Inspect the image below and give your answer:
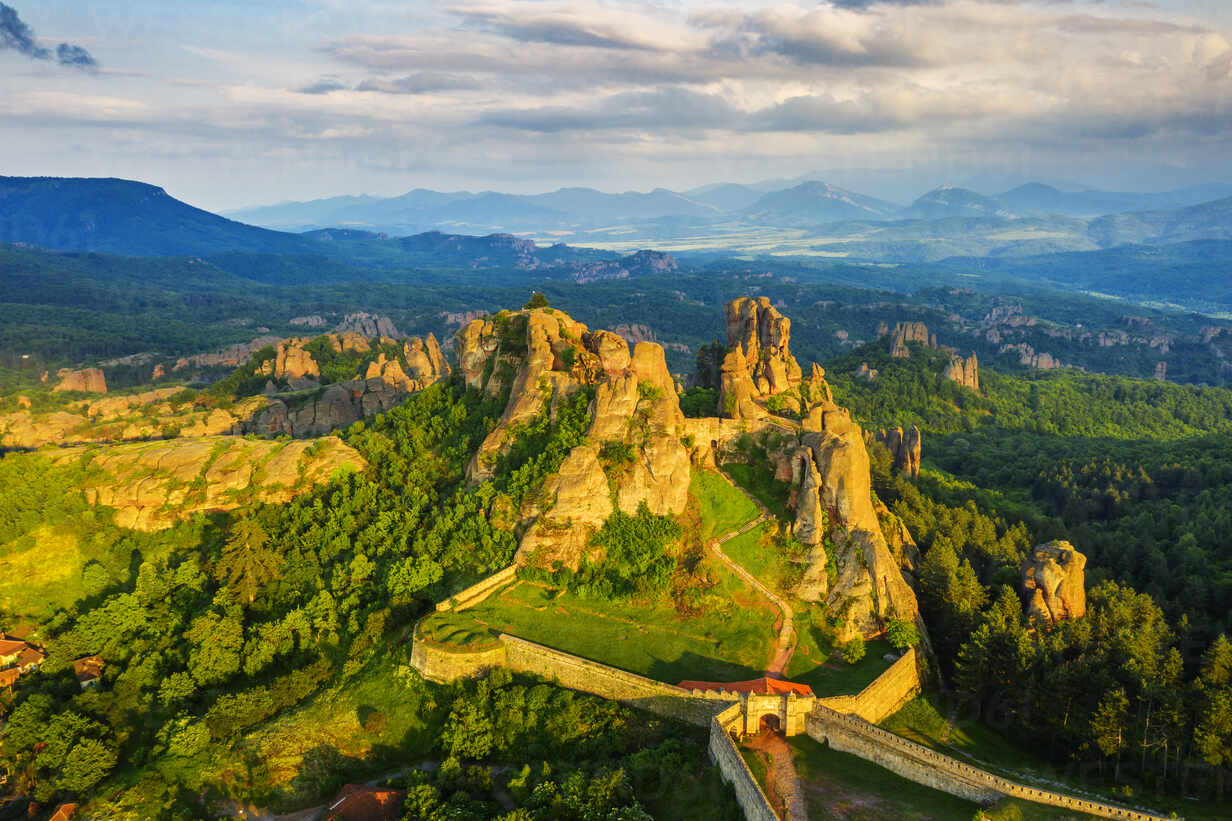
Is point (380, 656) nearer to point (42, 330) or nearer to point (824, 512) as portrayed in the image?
point (824, 512)

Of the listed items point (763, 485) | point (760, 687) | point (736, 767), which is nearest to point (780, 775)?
point (736, 767)

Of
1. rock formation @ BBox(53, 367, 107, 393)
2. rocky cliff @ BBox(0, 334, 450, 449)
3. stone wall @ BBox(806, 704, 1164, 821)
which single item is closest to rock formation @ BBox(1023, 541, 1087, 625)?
stone wall @ BBox(806, 704, 1164, 821)

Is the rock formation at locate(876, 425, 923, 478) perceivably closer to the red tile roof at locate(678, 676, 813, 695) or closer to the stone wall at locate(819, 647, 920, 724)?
the stone wall at locate(819, 647, 920, 724)

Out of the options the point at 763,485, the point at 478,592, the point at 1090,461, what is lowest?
the point at 1090,461

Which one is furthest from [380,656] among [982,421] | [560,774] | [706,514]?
[982,421]

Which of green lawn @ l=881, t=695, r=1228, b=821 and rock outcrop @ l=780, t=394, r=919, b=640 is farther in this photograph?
rock outcrop @ l=780, t=394, r=919, b=640

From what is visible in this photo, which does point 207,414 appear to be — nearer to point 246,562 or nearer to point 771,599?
point 246,562
